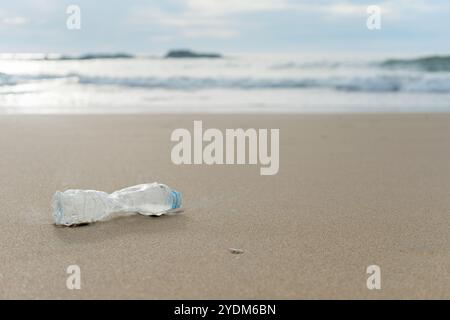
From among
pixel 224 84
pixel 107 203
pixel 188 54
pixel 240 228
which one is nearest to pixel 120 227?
pixel 107 203

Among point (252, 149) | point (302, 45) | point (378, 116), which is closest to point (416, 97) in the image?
point (378, 116)

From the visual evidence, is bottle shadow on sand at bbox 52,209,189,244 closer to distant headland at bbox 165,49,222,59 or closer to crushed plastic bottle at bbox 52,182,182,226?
crushed plastic bottle at bbox 52,182,182,226

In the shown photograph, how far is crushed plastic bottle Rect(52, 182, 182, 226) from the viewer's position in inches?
76.4

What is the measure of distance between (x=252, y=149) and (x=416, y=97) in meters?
4.98

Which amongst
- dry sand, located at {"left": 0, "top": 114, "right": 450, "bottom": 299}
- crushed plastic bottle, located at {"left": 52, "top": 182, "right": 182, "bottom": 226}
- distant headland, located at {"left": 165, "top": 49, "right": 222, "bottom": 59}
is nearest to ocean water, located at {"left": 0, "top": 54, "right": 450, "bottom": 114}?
distant headland, located at {"left": 165, "top": 49, "right": 222, "bottom": 59}

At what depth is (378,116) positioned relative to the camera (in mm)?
5891

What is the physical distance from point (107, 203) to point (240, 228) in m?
0.49

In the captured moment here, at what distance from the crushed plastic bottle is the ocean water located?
2.96 m

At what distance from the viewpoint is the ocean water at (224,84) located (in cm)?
Answer: 659

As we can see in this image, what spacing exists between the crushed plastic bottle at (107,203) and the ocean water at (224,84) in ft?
9.72

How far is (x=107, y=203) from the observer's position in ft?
6.88

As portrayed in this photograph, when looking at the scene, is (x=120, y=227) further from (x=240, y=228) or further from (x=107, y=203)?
(x=240, y=228)

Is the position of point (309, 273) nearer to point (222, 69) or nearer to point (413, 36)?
point (222, 69)

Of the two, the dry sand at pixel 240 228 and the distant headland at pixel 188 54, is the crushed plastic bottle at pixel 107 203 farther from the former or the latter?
the distant headland at pixel 188 54
